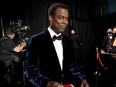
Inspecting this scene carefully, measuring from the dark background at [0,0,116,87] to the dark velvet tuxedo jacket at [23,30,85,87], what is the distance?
4355 mm

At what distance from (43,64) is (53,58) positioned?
0.34 feet

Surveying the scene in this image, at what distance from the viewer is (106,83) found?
5898mm

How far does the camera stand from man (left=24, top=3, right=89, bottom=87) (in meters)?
1.92

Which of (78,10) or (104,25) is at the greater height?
(78,10)

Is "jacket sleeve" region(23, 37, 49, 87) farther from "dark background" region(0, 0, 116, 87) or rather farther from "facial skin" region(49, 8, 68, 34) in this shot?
"dark background" region(0, 0, 116, 87)

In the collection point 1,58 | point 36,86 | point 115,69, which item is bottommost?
point 115,69

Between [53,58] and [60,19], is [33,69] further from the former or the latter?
[60,19]

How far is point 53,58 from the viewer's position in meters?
1.98

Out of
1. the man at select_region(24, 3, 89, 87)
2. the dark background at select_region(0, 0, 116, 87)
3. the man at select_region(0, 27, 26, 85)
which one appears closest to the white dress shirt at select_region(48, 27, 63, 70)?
the man at select_region(24, 3, 89, 87)

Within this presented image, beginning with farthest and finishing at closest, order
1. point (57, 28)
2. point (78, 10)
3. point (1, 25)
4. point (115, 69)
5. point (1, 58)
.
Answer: point (78, 10), point (1, 25), point (115, 69), point (1, 58), point (57, 28)

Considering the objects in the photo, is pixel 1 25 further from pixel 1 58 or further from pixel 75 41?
pixel 75 41

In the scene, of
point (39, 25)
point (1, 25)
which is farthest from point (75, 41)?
point (1, 25)

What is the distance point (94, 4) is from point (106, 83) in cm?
499

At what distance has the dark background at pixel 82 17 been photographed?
7.16 meters
